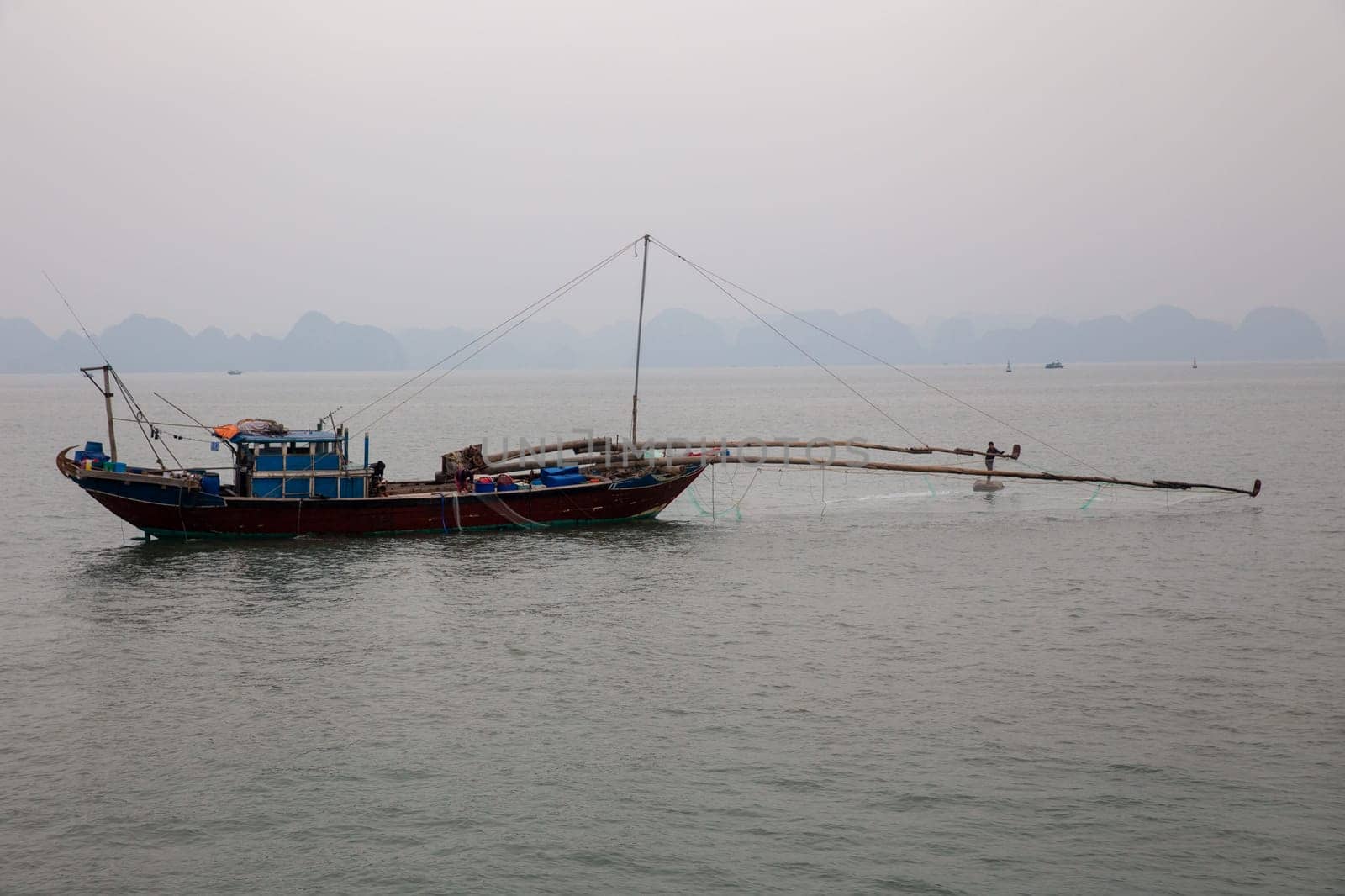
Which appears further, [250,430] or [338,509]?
[338,509]

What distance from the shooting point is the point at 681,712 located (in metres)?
24.7

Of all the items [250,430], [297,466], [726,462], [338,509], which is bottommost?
[338,509]

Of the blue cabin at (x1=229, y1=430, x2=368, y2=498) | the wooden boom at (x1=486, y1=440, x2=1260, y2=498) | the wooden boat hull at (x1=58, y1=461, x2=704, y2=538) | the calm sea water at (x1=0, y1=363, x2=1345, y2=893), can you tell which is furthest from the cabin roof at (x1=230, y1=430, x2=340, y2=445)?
the wooden boom at (x1=486, y1=440, x2=1260, y2=498)

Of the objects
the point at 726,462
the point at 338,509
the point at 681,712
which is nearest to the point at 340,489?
the point at 338,509

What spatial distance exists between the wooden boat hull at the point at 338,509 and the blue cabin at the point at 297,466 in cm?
62

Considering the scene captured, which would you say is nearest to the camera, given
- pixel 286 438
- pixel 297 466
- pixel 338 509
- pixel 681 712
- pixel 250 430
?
pixel 681 712

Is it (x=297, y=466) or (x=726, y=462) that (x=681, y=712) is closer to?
(x=726, y=462)

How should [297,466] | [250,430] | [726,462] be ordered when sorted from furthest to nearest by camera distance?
[726,462]
[297,466]
[250,430]

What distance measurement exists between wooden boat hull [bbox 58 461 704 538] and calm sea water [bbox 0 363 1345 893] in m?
1.06

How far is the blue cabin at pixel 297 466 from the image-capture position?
150 feet

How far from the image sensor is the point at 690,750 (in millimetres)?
22500

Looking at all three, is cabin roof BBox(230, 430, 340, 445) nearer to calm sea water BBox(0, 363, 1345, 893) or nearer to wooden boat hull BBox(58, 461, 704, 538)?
wooden boat hull BBox(58, 461, 704, 538)

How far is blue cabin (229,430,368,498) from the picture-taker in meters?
45.8

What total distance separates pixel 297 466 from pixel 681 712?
2758 centimetres
